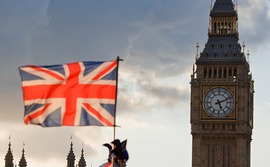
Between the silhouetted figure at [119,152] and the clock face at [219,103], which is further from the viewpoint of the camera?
the clock face at [219,103]

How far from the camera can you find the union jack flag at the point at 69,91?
41.3 meters

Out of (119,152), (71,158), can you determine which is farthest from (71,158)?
(119,152)

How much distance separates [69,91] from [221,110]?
390 ft

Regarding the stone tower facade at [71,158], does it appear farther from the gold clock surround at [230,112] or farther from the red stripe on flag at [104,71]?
the red stripe on flag at [104,71]

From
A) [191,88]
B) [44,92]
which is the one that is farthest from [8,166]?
[44,92]

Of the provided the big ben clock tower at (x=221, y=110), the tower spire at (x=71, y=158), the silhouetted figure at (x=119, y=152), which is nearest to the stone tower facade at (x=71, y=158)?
the tower spire at (x=71, y=158)

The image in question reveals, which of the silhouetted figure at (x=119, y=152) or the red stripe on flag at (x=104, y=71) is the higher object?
the red stripe on flag at (x=104, y=71)

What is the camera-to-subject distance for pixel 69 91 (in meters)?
41.6

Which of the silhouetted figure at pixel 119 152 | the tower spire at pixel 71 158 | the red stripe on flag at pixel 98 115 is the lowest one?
the silhouetted figure at pixel 119 152

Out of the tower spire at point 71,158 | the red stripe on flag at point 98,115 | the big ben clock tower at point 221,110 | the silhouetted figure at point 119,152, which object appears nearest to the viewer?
the red stripe on flag at point 98,115

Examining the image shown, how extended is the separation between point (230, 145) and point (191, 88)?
1019 cm

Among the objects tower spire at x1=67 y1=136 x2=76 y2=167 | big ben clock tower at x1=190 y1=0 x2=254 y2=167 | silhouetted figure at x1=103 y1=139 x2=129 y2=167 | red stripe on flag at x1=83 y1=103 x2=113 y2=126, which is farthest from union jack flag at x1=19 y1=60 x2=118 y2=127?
tower spire at x1=67 y1=136 x2=76 y2=167

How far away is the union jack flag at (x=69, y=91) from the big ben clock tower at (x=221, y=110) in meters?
117

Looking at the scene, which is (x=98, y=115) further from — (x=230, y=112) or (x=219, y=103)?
(x=230, y=112)
